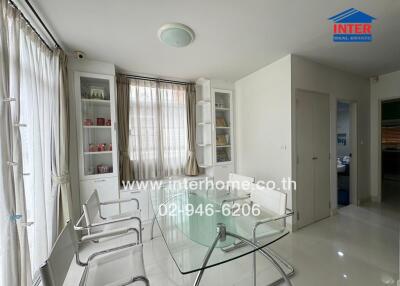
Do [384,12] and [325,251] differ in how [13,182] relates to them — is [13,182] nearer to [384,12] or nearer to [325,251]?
[325,251]

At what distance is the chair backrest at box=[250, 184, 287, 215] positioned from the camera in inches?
66.3

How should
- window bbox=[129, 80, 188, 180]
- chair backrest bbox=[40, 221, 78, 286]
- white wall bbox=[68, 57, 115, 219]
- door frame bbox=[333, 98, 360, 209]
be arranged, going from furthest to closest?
1. door frame bbox=[333, 98, 360, 209]
2. window bbox=[129, 80, 188, 180]
3. white wall bbox=[68, 57, 115, 219]
4. chair backrest bbox=[40, 221, 78, 286]

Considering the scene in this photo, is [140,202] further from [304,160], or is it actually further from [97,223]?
[304,160]

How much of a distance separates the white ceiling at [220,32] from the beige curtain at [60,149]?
0.44 metres

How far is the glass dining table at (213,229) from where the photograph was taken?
1.32 m

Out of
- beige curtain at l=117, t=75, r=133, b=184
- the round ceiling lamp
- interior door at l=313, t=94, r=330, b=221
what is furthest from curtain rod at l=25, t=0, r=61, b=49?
interior door at l=313, t=94, r=330, b=221

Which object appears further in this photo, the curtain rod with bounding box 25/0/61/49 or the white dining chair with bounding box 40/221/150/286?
the curtain rod with bounding box 25/0/61/49

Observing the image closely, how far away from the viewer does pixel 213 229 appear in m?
1.62

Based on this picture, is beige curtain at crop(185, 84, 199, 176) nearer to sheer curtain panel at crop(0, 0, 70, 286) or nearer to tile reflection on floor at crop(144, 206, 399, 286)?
tile reflection on floor at crop(144, 206, 399, 286)

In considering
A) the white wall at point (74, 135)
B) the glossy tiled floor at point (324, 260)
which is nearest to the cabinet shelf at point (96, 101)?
the white wall at point (74, 135)

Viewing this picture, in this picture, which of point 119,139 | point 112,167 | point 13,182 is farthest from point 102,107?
point 13,182

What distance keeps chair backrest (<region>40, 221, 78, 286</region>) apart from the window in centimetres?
186

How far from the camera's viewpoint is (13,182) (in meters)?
1.20

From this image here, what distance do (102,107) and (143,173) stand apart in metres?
1.35
